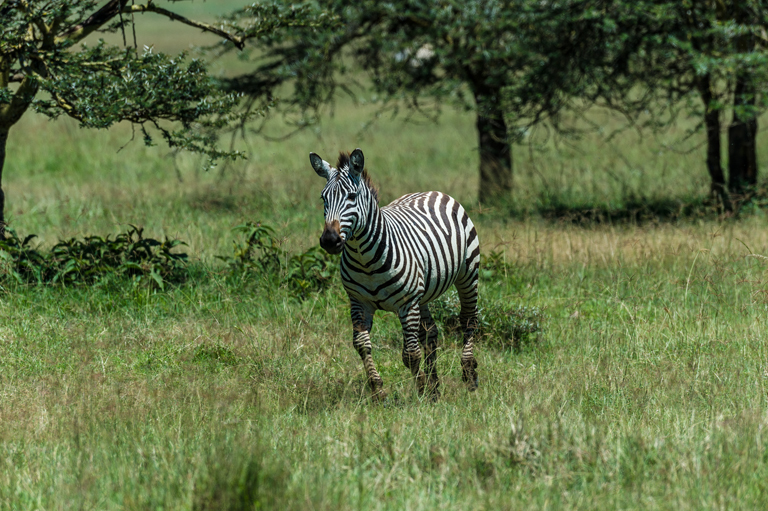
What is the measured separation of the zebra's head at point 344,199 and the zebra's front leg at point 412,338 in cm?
80

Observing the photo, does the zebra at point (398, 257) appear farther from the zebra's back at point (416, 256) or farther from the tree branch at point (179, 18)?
the tree branch at point (179, 18)

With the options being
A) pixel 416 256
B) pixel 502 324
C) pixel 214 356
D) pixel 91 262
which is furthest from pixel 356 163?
pixel 91 262

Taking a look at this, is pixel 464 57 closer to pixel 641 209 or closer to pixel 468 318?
pixel 641 209

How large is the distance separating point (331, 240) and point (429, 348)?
6.28 feet

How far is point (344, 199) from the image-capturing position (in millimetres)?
5246

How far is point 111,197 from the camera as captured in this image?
1339cm

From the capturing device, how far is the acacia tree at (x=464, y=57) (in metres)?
11.9

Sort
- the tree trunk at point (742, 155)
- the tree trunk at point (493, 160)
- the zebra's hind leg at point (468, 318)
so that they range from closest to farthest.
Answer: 1. the zebra's hind leg at point (468, 318)
2. the tree trunk at point (742, 155)
3. the tree trunk at point (493, 160)

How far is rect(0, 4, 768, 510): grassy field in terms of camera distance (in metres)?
4.12

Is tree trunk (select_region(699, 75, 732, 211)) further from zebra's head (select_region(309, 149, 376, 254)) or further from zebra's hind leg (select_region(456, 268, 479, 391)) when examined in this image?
zebra's head (select_region(309, 149, 376, 254))

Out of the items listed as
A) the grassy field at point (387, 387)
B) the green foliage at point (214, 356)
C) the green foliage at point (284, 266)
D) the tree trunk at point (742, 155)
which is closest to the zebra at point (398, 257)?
the grassy field at point (387, 387)

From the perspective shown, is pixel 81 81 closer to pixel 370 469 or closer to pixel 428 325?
pixel 428 325

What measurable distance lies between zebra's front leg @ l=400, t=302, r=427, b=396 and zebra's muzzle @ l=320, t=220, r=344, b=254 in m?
1.05

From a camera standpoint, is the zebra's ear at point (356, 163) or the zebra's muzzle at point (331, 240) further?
the zebra's ear at point (356, 163)
